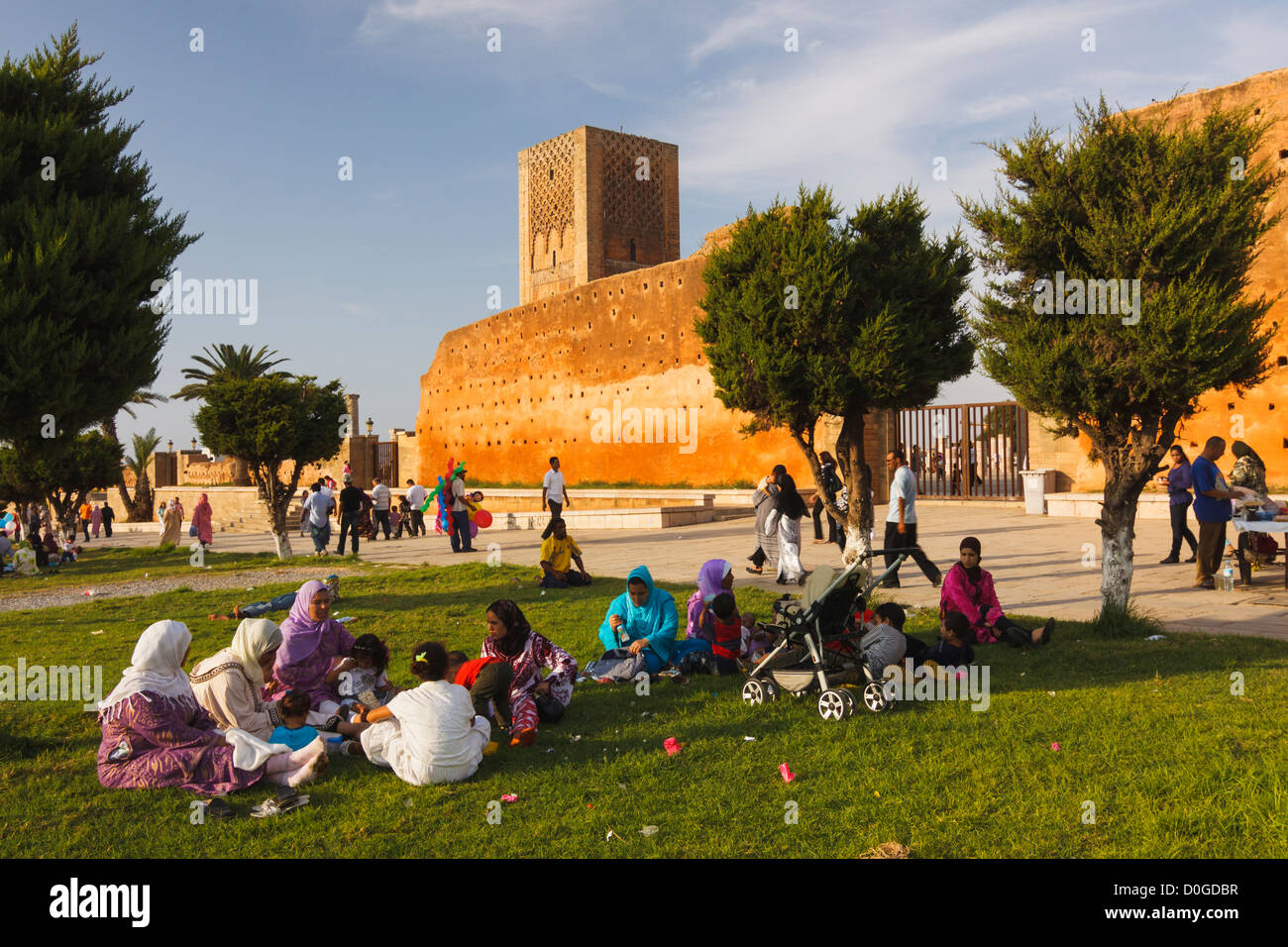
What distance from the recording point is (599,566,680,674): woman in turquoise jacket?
648cm

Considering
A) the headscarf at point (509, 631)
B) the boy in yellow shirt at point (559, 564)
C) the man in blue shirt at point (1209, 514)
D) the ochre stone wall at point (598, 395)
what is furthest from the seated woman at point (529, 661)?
the ochre stone wall at point (598, 395)

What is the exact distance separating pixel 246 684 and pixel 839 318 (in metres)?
6.35

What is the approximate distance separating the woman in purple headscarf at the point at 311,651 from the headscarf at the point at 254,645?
0.44 metres

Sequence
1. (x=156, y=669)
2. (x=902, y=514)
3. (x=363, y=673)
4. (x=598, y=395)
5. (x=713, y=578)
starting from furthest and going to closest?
(x=598, y=395), (x=902, y=514), (x=713, y=578), (x=363, y=673), (x=156, y=669)

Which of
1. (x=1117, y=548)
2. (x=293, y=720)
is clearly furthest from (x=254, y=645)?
(x=1117, y=548)

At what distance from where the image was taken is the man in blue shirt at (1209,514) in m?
9.26

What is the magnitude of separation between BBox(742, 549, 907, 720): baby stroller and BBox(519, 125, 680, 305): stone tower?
126 feet

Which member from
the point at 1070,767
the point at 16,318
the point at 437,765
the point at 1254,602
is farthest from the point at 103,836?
the point at 1254,602

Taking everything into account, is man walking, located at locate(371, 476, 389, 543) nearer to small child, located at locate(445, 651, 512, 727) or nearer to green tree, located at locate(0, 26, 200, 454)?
green tree, located at locate(0, 26, 200, 454)

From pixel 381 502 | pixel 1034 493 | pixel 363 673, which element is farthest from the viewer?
pixel 381 502

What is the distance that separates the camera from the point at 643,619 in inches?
260

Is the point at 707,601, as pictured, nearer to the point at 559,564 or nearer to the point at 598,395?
the point at 559,564

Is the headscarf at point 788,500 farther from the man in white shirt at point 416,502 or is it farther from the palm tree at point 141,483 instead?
the palm tree at point 141,483

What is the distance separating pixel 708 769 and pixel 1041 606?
542cm
